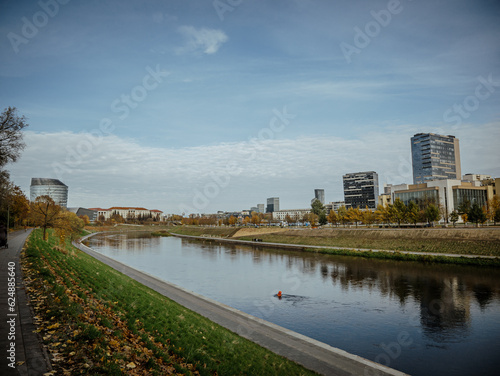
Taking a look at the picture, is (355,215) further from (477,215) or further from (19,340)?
(19,340)

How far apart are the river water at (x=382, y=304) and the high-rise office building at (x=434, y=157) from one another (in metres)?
167

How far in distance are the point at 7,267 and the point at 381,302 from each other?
26.5 m

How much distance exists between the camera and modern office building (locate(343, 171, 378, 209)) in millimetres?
185750

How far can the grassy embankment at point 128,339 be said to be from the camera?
8352 mm

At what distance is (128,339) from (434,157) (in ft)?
688

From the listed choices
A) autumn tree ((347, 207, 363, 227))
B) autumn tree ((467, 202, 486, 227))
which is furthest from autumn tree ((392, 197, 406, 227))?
autumn tree ((347, 207, 363, 227))

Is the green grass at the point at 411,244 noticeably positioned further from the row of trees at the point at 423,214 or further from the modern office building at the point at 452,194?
the modern office building at the point at 452,194

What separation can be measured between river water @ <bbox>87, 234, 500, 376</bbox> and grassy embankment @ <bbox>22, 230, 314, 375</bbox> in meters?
7.20

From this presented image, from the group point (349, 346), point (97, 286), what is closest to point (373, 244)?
point (349, 346)

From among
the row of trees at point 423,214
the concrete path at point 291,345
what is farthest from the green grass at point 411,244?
the concrete path at point 291,345

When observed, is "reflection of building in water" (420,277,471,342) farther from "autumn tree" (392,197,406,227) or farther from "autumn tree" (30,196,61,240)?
"autumn tree" (392,197,406,227)

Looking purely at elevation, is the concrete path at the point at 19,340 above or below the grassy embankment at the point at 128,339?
above

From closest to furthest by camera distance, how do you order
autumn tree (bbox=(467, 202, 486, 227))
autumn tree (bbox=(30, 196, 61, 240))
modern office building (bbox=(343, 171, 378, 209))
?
autumn tree (bbox=(30, 196, 61, 240))
autumn tree (bbox=(467, 202, 486, 227))
modern office building (bbox=(343, 171, 378, 209))

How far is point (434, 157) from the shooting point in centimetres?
18538
